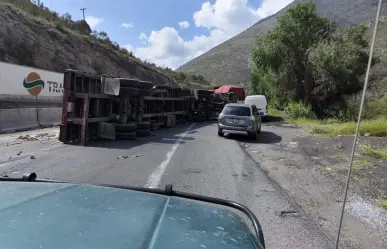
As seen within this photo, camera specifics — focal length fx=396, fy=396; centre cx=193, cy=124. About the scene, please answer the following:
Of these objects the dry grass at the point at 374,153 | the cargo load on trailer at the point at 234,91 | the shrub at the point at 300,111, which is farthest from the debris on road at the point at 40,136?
the cargo load on trailer at the point at 234,91

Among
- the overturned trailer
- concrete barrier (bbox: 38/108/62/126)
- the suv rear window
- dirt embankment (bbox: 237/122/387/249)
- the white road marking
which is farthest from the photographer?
the suv rear window

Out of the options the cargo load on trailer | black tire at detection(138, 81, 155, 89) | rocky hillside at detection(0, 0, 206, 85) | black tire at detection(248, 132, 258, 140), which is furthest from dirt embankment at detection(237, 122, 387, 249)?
the cargo load on trailer

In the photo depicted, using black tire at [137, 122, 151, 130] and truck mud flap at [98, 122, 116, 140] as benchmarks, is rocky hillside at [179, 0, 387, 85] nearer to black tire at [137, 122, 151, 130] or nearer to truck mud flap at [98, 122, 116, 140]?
black tire at [137, 122, 151, 130]

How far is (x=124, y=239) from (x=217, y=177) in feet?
22.7

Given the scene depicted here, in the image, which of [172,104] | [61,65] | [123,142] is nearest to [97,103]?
[123,142]

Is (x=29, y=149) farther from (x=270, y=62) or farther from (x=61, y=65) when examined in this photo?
(x=270, y=62)

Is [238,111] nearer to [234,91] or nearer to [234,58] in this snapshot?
[234,91]

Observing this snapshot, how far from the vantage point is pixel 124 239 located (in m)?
1.71

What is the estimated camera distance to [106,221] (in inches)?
76.3

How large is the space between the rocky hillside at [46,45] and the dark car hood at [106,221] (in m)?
27.2

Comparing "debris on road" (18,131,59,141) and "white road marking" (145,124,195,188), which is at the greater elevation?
"white road marking" (145,124,195,188)

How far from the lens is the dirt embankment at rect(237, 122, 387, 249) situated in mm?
5738

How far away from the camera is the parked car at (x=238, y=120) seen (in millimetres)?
17594

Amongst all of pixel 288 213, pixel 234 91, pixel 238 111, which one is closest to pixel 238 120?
pixel 238 111
